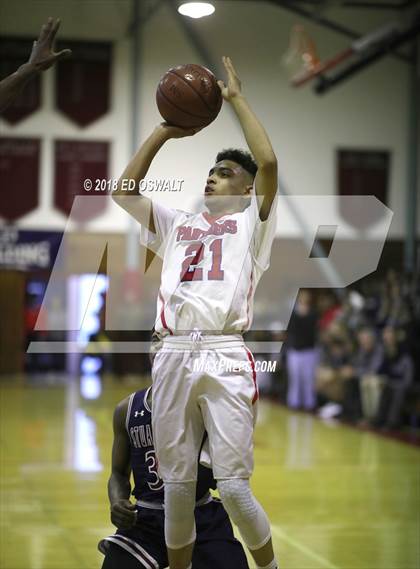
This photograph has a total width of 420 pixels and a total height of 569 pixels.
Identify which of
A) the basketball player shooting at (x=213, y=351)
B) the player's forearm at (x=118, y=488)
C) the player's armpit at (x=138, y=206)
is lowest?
the player's forearm at (x=118, y=488)

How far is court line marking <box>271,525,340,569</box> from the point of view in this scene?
4885 mm

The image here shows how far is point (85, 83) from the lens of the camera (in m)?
17.2

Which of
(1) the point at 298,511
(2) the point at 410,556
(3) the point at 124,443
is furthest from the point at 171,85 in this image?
(1) the point at 298,511

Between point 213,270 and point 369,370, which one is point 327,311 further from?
point 213,270

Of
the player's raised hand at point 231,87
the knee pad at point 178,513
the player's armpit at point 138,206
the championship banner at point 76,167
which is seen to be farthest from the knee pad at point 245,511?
the championship banner at point 76,167

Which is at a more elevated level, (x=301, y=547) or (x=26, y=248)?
(x=26, y=248)

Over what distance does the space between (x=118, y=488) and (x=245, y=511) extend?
570 mm

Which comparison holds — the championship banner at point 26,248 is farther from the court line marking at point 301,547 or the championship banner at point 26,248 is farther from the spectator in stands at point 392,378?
the court line marking at point 301,547

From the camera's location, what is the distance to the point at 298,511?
6270mm

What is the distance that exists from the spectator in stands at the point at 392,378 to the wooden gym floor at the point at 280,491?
0.34 metres

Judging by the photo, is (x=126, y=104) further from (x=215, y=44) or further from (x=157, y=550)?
(x=157, y=550)

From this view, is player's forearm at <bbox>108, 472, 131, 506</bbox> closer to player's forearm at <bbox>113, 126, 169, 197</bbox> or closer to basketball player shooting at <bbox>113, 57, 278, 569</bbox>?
basketball player shooting at <bbox>113, 57, 278, 569</bbox>

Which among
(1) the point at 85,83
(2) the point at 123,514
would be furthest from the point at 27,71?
(1) the point at 85,83

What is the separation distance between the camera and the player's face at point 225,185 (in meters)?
3.75
